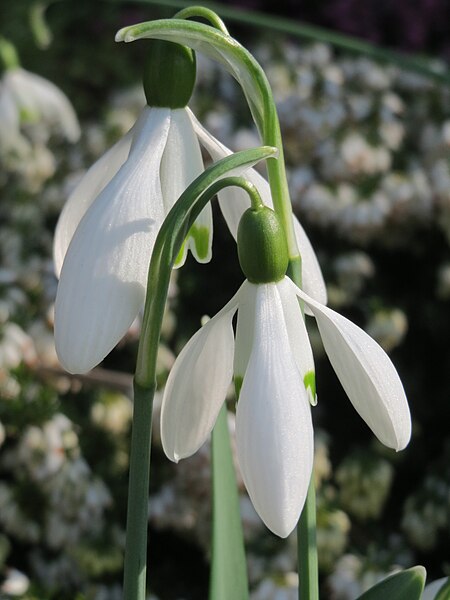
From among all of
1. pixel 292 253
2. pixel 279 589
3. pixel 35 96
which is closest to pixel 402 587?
pixel 292 253

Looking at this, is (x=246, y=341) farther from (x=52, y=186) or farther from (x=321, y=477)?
(x=52, y=186)

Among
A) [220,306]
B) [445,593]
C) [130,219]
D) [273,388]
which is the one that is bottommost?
[445,593]

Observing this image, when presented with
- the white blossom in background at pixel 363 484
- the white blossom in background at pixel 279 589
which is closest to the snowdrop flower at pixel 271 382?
the white blossom in background at pixel 279 589

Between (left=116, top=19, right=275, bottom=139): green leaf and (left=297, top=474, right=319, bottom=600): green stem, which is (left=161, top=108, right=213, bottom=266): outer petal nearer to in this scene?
(left=116, top=19, right=275, bottom=139): green leaf

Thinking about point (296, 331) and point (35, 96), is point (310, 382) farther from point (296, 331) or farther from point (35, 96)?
point (35, 96)

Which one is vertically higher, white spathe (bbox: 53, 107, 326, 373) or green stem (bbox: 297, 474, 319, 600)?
white spathe (bbox: 53, 107, 326, 373)

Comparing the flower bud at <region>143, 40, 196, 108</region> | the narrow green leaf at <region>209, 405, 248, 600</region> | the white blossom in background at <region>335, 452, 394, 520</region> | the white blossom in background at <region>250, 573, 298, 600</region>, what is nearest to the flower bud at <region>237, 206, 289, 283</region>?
the flower bud at <region>143, 40, 196, 108</region>
